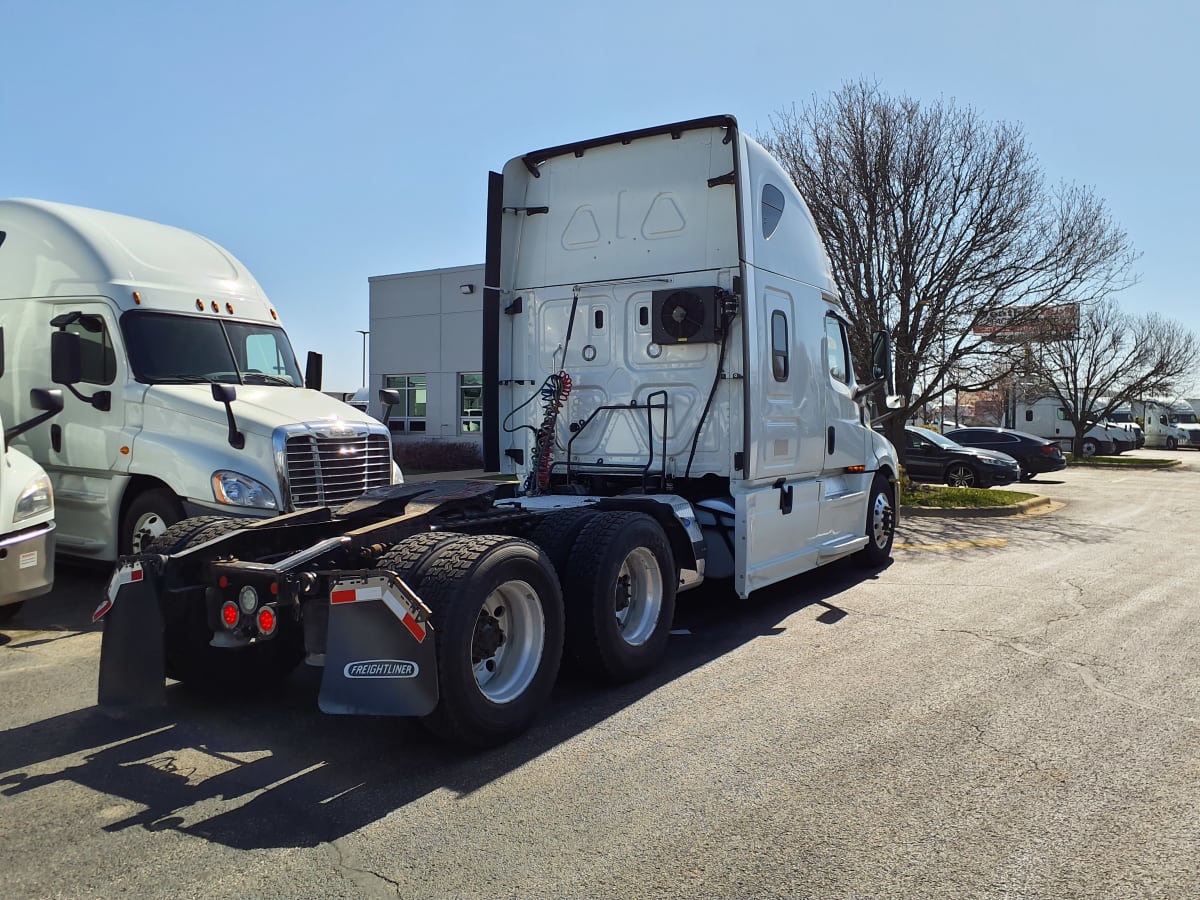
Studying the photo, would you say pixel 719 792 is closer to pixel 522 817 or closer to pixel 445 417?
pixel 522 817

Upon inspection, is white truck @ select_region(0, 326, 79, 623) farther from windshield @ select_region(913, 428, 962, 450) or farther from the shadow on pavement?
windshield @ select_region(913, 428, 962, 450)

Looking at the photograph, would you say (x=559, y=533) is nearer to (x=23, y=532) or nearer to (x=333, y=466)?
(x=333, y=466)

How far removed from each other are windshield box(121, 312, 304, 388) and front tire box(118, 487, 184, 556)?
1.06 m

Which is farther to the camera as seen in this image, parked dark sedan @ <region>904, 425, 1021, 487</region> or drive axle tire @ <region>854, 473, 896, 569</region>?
parked dark sedan @ <region>904, 425, 1021, 487</region>

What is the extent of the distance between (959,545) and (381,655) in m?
9.78

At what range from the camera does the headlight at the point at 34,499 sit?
6784 millimetres

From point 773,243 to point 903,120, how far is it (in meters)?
10.8

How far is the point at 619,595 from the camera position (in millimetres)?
6074

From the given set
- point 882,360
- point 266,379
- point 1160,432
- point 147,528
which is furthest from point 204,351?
point 1160,432

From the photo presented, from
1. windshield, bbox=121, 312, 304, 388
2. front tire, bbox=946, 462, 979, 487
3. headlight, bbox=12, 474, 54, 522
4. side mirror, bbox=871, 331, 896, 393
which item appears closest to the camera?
headlight, bbox=12, 474, 54, 522

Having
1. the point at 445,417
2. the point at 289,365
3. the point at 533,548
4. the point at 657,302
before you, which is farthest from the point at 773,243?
the point at 445,417

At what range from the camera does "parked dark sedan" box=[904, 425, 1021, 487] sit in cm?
2077

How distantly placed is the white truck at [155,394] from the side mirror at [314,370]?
→ 0.54 m

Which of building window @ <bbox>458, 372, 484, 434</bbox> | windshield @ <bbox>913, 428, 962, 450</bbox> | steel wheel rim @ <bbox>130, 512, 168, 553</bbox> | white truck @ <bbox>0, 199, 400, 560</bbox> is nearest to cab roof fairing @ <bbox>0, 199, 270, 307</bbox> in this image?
white truck @ <bbox>0, 199, 400, 560</bbox>
